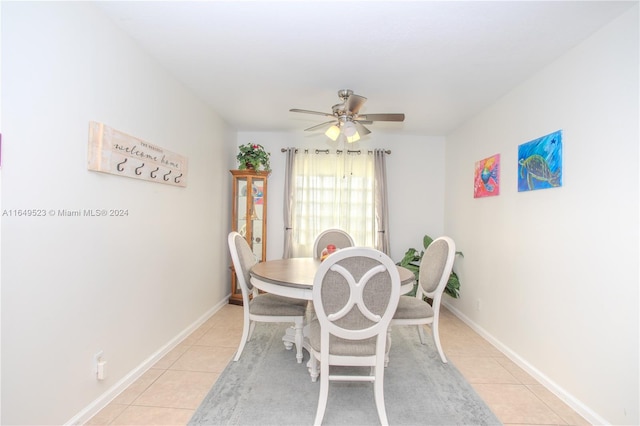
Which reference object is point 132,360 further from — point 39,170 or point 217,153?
point 217,153

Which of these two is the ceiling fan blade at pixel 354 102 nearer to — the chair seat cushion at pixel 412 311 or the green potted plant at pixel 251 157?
the chair seat cushion at pixel 412 311

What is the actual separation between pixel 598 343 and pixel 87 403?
119 inches

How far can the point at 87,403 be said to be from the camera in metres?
1.72

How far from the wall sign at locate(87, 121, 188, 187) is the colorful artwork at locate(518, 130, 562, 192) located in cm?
295

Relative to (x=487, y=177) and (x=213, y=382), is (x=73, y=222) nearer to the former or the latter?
(x=213, y=382)

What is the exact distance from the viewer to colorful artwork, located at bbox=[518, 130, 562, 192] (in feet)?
6.95

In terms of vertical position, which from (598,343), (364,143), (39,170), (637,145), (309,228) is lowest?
(598,343)

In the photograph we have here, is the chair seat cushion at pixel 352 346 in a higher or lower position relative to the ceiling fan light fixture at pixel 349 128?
lower

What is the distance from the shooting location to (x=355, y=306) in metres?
1.62

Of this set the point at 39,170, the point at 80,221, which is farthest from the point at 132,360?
the point at 39,170

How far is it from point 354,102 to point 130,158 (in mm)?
1634

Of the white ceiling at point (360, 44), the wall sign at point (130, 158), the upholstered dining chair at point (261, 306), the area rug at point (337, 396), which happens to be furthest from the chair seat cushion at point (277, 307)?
the white ceiling at point (360, 44)

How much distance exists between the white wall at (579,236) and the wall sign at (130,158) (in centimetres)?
296

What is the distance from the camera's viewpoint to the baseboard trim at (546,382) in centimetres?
178
